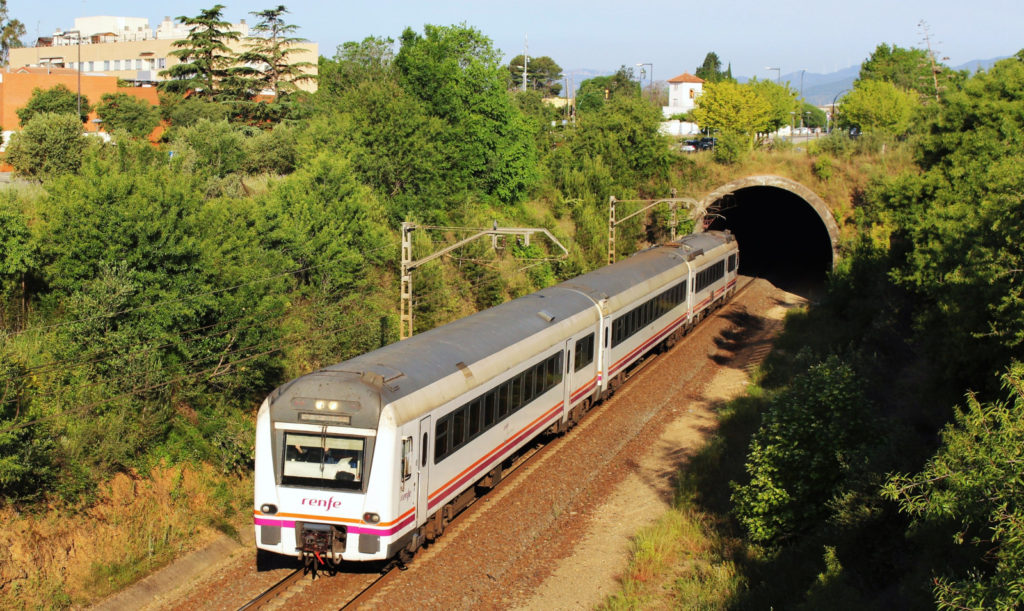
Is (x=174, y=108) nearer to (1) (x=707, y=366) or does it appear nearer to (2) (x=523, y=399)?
(1) (x=707, y=366)

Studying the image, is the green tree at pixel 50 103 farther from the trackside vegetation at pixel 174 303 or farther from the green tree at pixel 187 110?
the trackside vegetation at pixel 174 303

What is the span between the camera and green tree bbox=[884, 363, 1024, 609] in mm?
6832

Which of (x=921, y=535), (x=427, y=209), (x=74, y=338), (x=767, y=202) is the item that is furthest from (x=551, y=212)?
(x=921, y=535)

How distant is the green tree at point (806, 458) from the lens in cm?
1466

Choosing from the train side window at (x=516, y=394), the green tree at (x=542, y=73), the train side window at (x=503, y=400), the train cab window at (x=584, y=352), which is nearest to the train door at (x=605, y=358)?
the train cab window at (x=584, y=352)

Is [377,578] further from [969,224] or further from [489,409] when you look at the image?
[969,224]

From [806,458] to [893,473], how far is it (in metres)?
2.50

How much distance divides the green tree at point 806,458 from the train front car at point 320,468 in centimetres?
698

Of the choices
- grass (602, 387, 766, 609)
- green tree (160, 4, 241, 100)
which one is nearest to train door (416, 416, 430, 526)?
grass (602, 387, 766, 609)

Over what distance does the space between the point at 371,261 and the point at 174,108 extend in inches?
999

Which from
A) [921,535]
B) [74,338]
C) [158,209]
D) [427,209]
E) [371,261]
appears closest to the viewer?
[921,535]

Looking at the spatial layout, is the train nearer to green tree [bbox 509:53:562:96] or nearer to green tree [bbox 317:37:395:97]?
green tree [bbox 317:37:395:97]

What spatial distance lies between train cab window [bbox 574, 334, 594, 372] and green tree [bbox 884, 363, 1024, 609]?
1049cm

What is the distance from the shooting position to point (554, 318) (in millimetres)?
18203
